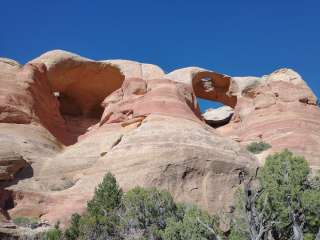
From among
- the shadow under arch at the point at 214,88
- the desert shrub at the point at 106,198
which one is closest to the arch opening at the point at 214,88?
the shadow under arch at the point at 214,88

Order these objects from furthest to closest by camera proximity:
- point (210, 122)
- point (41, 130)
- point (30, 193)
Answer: point (210, 122), point (41, 130), point (30, 193)

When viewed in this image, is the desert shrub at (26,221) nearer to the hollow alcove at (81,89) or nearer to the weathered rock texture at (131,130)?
the weathered rock texture at (131,130)

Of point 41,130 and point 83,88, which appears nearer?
point 41,130

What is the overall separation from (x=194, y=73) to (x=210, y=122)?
1112cm

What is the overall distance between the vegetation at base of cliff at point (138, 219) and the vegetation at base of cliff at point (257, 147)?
46.5 feet

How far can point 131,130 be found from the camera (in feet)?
120

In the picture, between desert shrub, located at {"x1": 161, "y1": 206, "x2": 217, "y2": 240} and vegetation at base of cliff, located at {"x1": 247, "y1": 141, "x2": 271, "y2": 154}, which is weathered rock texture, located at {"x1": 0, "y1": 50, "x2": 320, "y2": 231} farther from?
desert shrub, located at {"x1": 161, "y1": 206, "x2": 217, "y2": 240}

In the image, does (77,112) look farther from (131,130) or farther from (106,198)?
(106,198)

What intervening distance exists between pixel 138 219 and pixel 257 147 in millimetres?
17408

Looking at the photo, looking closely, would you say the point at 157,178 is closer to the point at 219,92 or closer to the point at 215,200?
the point at 215,200

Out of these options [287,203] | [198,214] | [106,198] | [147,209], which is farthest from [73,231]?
[287,203]

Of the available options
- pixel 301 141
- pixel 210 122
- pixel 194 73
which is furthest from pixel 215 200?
pixel 210 122

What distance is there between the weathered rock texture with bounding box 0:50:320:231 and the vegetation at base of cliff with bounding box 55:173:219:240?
2.65 m

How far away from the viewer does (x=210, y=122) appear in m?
57.3
